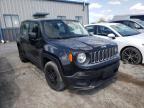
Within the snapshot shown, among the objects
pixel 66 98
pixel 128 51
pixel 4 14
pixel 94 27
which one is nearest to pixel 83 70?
pixel 66 98

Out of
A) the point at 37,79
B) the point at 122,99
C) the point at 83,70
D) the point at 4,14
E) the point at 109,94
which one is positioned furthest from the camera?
the point at 4,14

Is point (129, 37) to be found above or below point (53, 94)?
above

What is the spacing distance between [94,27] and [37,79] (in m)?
3.65

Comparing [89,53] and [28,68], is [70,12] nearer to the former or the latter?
[28,68]

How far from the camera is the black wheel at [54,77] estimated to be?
3.23 m

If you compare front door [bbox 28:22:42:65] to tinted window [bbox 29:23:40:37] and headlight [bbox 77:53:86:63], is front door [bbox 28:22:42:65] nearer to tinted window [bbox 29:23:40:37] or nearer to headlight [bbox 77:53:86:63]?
tinted window [bbox 29:23:40:37]

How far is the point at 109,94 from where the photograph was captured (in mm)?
3285

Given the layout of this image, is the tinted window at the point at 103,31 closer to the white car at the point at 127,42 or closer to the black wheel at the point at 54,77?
the white car at the point at 127,42

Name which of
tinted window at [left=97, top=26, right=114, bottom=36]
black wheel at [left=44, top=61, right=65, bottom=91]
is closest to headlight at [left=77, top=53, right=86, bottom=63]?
black wheel at [left=44, top=61, right=65, bottom=91]

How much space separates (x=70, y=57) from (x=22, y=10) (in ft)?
42.9

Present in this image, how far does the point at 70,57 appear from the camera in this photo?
112 inches

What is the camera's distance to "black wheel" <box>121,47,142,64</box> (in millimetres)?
4947

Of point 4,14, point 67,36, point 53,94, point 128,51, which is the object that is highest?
point 4,14

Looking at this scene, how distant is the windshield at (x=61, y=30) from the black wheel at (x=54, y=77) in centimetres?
78
